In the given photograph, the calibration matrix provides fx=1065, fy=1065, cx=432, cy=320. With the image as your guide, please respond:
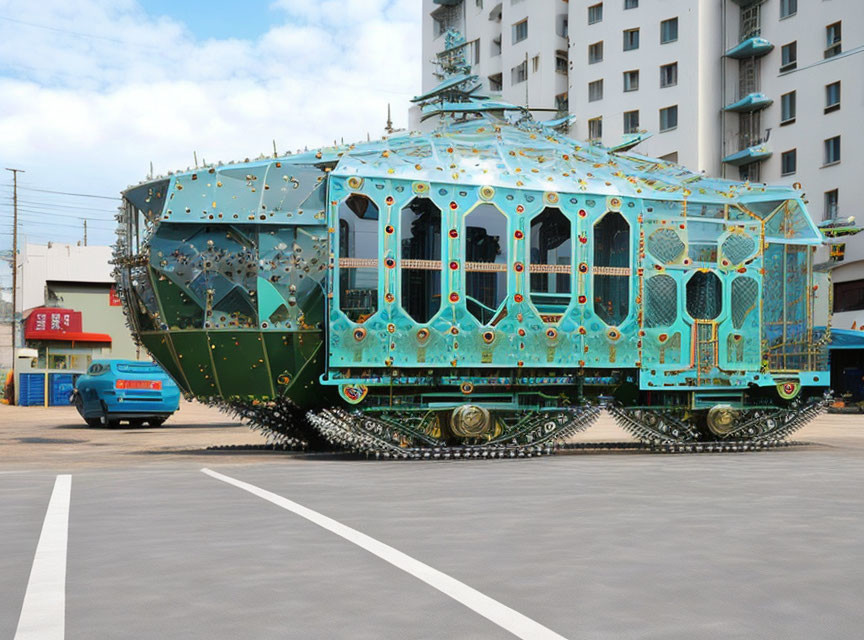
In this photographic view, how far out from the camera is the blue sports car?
2734cm

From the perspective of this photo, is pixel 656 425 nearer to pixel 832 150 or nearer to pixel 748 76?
pixel 832 150

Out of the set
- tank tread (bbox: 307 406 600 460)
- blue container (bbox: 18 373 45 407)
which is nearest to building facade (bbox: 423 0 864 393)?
blue container (bbox: 18 373 45 407)

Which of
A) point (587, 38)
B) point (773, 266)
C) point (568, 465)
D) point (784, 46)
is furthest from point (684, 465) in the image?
point (587, 38)

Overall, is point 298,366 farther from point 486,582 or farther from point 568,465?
point 486,582

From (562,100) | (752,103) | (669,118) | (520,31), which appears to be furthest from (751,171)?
(520,31)

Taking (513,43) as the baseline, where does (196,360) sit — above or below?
below

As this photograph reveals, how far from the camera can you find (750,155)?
50500mm

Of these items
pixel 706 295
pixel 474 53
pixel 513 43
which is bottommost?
pixel 706 295

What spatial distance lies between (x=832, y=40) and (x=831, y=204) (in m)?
7.28

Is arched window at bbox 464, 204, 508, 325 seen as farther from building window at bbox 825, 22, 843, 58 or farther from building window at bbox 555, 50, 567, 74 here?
building window at bbox 555, 50, 567, 74

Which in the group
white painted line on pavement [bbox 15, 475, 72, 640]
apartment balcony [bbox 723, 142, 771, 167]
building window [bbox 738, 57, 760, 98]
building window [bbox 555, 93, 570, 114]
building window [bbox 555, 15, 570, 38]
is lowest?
white painted line on pavement [bbox 15, 475, 72, 640]

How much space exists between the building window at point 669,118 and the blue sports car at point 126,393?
3414 centimetres

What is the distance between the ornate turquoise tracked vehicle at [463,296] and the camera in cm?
1480

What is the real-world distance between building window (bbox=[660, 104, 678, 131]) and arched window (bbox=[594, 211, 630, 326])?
39.9m
